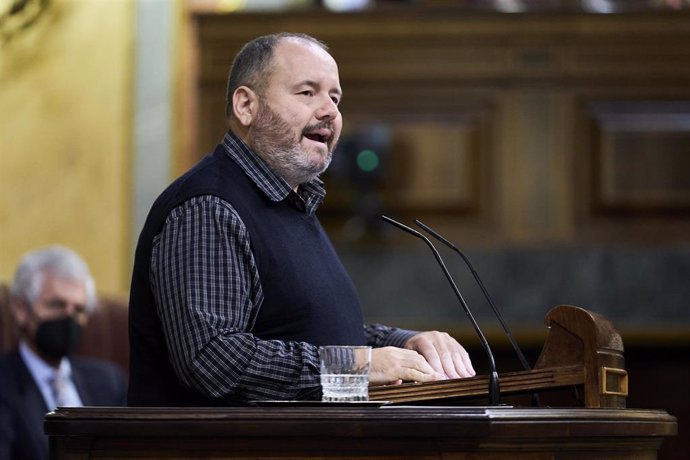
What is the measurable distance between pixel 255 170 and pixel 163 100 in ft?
Answer: 10.2

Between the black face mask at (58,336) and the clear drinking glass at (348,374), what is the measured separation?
8.01 feet

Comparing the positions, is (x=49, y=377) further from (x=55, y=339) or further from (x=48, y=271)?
(x=48, y=271)

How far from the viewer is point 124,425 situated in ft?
6.23

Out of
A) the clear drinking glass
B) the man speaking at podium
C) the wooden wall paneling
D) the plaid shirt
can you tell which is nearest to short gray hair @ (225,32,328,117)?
the man speaking at podium

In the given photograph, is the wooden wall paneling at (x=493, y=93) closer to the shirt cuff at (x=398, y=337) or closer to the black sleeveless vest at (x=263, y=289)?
the shirt cuff at (x=398, y=337)

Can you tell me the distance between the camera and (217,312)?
224 centimetres

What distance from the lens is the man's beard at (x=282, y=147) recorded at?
101 inches

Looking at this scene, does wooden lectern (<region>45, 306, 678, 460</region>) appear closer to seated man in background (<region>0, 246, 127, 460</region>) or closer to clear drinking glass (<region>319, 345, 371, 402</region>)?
clear drinking glass (<region>319, 345, 371, 402</region>)

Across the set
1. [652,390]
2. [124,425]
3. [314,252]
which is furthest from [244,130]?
[652,390]

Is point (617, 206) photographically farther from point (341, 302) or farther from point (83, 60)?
point (341, 302)

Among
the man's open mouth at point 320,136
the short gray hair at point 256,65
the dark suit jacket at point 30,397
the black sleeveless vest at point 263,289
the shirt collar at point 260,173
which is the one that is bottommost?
the dark suit jacket at point 30,397

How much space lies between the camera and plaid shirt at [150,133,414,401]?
7.18 ft

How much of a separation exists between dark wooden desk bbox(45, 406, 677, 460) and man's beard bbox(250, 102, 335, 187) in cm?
71

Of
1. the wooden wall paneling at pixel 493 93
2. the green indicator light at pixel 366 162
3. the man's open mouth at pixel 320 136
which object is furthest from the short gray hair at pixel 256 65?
the wooden wall paneling at pixel 493 93
